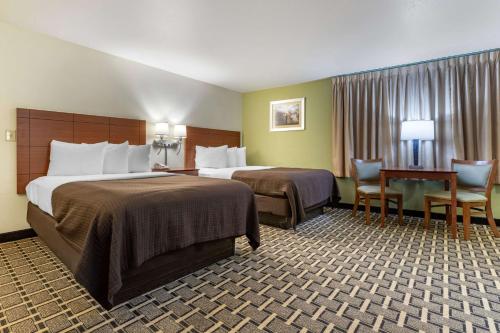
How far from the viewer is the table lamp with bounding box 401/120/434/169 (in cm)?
378

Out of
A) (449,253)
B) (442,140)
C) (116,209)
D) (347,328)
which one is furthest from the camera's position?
(442,140)

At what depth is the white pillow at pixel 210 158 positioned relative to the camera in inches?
193

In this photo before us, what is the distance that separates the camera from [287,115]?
5.65 metres

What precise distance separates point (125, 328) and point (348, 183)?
14.1 feet

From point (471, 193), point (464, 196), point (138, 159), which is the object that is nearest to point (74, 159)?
point (138, 159)

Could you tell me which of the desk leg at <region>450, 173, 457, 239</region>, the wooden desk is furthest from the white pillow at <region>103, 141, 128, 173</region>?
the desk leg at <region>450, 173, 457, 239</region>

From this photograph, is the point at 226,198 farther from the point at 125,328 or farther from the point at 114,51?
the point at 114,51

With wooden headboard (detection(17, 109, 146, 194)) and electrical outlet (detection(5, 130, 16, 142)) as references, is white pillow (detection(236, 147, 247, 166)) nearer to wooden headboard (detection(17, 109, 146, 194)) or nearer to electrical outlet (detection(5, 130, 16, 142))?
wooden headboard (detection(17, 109, 146, 194))

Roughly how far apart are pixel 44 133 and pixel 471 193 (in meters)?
5.35

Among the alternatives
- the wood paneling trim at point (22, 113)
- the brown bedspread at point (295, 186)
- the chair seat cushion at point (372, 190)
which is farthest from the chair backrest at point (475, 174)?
the wood paneling trim at point (22, 113)

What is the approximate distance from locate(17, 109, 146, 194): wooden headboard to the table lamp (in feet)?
14.2

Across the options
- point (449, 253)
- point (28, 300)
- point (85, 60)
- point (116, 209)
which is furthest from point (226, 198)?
point (85, 60)

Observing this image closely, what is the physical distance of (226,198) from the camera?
7.63 ft

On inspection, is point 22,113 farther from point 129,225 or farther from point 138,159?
point 129,225
